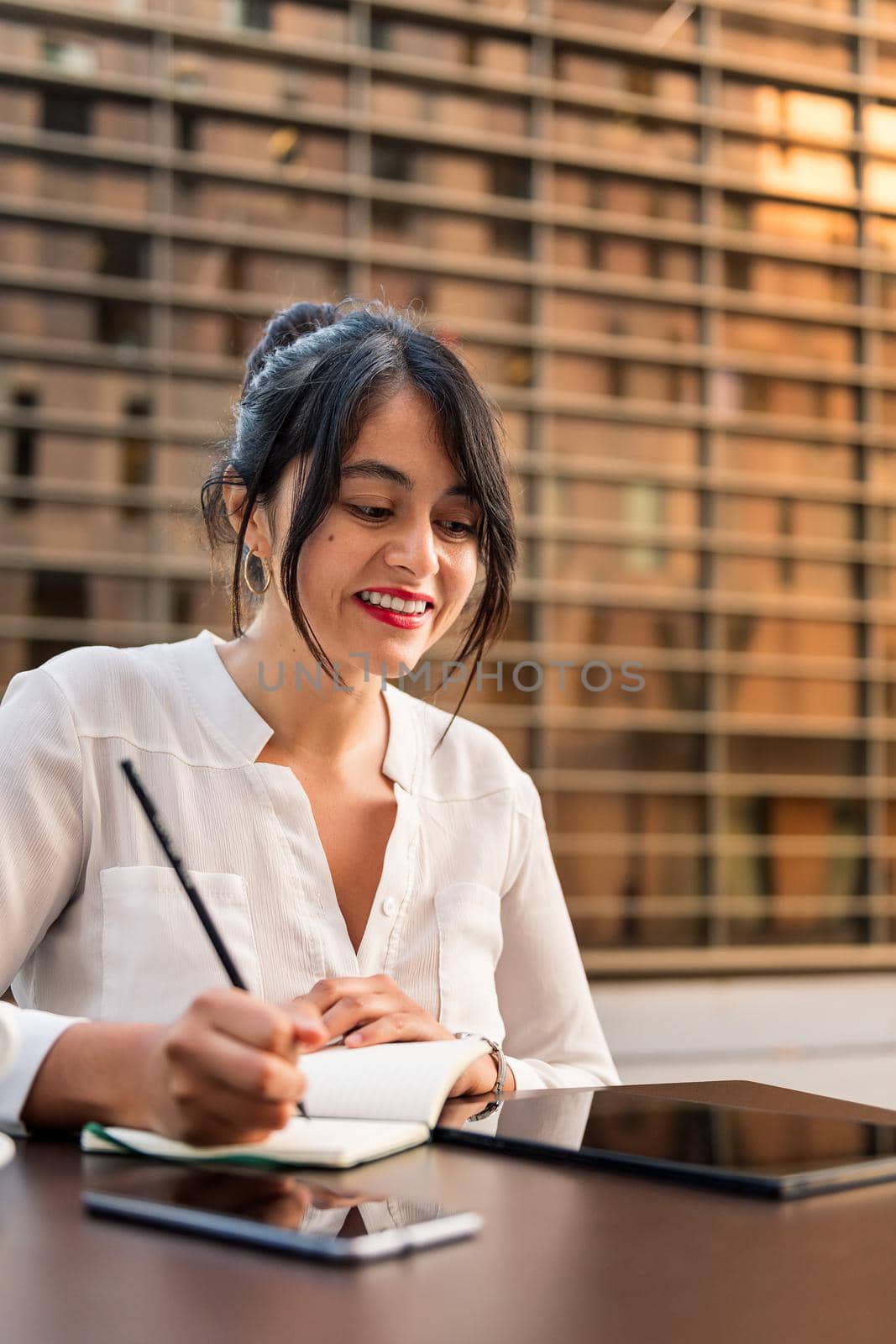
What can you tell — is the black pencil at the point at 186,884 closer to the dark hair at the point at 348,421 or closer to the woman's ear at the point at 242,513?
the dark hair at the point at 348,421

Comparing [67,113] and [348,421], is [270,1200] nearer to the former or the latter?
[348,421]

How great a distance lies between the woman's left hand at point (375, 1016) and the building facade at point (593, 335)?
2505 millimetres

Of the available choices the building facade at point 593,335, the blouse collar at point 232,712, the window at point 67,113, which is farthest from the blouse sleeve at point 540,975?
the window at point 67,113

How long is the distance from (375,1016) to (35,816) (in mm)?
343

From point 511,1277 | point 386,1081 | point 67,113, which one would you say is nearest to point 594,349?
point 67,113

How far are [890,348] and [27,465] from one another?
247 centimetres

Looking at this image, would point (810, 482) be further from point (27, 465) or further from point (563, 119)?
point (27, 465)

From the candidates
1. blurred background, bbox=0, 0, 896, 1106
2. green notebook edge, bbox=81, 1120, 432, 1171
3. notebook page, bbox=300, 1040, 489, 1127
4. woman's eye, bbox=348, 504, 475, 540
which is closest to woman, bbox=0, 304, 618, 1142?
woman's eye, bbox=348, 504, 475, 540

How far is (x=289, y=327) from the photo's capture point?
143 cm

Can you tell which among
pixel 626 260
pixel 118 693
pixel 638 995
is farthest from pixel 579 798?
pixel 118 693

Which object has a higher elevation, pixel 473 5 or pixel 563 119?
pixel 473 5

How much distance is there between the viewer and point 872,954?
3.82 m

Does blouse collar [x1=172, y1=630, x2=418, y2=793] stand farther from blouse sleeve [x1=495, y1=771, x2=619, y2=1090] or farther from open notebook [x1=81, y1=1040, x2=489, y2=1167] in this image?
open notebook [x1=81, y1=1040, x2=489, y2=1167]

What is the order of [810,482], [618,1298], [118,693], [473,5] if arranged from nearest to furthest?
[618,1298]
[118,693]
[473,5]
[810,482]
